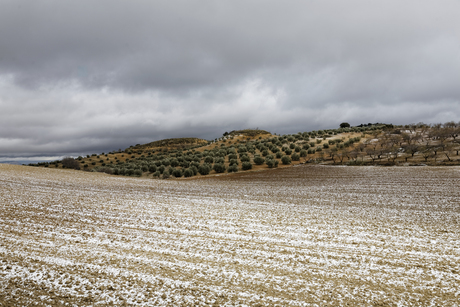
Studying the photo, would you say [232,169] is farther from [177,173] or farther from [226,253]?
[226,253]

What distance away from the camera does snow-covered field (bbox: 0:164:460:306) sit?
4508 mm

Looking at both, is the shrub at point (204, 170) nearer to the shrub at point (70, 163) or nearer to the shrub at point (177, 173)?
the shrub at point (177, 173)

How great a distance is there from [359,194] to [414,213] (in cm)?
437

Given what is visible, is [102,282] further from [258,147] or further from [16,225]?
[258,147]

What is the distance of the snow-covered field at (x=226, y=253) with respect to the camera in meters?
4.51

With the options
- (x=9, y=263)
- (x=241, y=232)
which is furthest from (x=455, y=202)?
(x=9, y=263)

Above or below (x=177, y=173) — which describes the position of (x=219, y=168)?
above

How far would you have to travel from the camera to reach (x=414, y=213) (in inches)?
413

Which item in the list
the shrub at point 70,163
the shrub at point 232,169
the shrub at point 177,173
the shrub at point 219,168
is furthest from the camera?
the shrub at point 70,163

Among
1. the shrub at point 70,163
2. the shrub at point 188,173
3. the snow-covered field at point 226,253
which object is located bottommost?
the snow-covered field at point 226,253

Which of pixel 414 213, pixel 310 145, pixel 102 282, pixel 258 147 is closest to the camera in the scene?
pixel 102 282

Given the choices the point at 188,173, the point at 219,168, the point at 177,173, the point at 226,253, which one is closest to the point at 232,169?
the point at 219,168

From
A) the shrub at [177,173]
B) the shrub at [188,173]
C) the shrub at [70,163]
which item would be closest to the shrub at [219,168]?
the shrub at [188,173]

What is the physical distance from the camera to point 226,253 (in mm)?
6293
